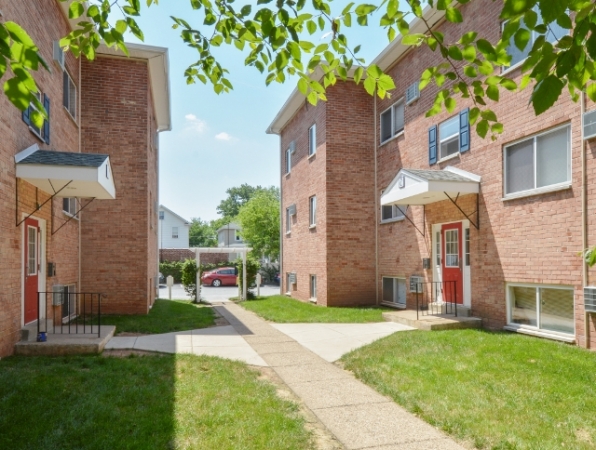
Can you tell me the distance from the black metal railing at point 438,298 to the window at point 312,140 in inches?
252

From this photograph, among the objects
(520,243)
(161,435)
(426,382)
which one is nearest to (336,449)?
(161,435)

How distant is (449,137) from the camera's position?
11500 millimetres

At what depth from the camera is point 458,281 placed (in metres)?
11.0

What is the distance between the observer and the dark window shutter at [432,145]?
39.2 feet

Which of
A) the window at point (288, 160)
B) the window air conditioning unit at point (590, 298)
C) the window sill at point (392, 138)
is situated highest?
the window at point (288, 160)

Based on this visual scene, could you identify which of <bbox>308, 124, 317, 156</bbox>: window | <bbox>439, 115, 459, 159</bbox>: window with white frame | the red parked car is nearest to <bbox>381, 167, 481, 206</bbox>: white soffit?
<bbox>439, 115, 459, 159</bbox>: window with white frame

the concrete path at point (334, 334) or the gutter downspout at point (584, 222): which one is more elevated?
the gutter downspout at point (584, 222)

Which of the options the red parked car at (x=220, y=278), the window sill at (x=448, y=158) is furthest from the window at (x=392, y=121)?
the red parked car at (x=220, y=278)

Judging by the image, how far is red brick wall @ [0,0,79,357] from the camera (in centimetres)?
689

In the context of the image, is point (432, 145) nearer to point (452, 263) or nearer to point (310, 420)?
point (452, 263)

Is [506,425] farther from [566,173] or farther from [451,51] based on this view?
[566,173]

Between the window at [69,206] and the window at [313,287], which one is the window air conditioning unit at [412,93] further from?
the window at [69,206]

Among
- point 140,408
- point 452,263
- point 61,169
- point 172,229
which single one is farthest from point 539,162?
point 172,229

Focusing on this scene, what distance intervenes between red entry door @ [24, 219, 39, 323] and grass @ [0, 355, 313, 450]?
186 centimetres
